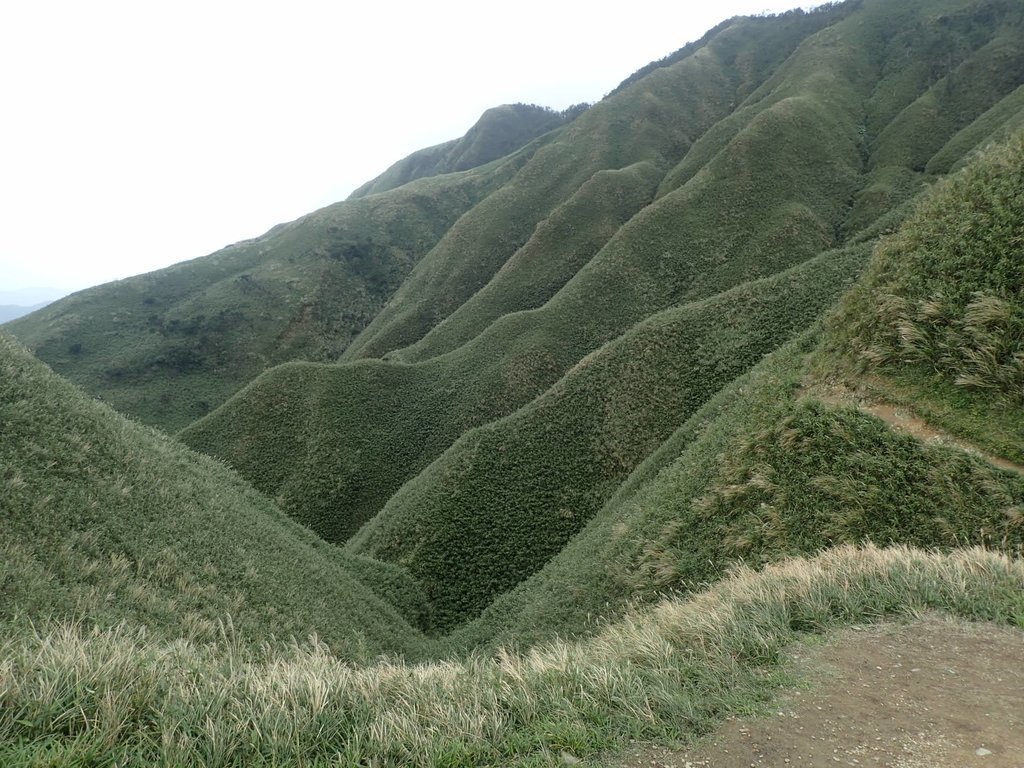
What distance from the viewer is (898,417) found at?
40.5 ft

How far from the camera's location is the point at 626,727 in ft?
17.1

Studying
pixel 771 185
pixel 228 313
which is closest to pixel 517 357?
pixel 771 185

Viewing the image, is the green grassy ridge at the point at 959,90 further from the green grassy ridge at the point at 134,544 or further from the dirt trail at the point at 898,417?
the green grassy ridge at the point at 134,544

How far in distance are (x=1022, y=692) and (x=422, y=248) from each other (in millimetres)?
121630

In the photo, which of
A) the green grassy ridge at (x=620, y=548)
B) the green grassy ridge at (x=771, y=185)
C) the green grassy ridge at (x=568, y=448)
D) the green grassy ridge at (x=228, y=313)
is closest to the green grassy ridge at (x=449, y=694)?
the green grassy ridge at (x=620, y=548)

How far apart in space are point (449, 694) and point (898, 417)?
41.2 ft

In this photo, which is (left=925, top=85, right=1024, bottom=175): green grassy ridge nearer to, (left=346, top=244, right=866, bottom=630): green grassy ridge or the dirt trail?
(left=346, top=244, right=866, bottom=630): green grassy ridge

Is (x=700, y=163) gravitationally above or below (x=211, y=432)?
above

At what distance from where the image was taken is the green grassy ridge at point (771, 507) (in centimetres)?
1030

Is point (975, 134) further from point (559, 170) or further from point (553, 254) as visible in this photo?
point (559, 170)

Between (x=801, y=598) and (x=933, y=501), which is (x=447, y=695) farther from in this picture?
(x=933, y=501)

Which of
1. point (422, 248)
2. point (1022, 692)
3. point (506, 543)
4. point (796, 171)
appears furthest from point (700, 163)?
point (1022, 692)

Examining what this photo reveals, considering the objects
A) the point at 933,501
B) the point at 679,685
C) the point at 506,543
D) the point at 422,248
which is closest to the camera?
the point at 679,685

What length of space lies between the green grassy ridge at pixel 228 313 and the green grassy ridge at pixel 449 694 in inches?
3215
